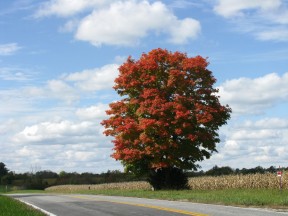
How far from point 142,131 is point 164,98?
2.81 metres

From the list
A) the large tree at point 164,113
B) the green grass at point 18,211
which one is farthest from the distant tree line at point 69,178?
the green grass at point 18,211

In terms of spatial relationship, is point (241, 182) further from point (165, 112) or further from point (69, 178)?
point (69, 178)

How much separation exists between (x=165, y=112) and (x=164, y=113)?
8.4 inches

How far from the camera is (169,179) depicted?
37406mm

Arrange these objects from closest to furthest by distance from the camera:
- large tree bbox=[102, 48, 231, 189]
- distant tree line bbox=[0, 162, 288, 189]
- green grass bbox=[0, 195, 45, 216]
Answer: green grass bbox=[0, 195, 45, 216] < large tree bbox=[102, 48, 231, 189] < distant tree line bbox=[0, 162, 288, 189]

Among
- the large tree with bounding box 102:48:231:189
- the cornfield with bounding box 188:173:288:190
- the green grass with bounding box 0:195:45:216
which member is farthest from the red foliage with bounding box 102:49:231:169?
the green grass with bounding box 0:195:45:216

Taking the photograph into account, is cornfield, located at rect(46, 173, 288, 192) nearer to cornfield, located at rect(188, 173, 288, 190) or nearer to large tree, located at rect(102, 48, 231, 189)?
cornfield, located at rect(188, 173, 288, 190)

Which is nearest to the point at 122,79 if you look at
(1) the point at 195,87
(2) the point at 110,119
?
(2) the point at 110,119

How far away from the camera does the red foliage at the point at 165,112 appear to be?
116ft

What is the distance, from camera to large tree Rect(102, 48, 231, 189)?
35.4m

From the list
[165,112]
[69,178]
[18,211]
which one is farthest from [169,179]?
[69,178]

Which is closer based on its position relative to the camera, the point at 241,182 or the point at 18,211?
the point at 18,211

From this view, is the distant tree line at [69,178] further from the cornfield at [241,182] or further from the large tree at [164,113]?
the large tree at [164,113]

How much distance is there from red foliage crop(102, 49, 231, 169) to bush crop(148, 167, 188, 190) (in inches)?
35.9
